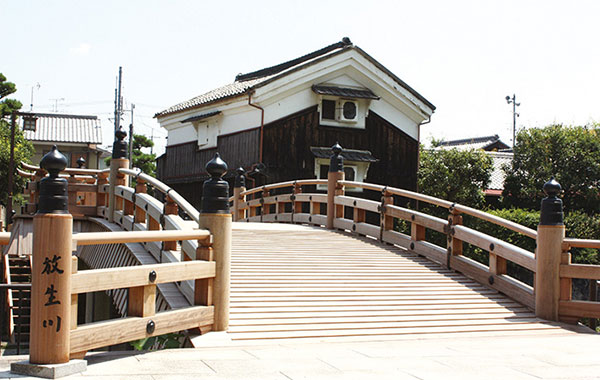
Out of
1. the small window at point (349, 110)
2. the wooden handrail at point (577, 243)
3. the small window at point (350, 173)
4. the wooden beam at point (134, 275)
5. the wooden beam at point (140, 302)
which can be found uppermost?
the small window at point (349, 110)

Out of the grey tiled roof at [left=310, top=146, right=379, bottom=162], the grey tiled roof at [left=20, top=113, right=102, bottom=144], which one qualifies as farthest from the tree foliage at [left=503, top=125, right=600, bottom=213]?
the grey tiled roof at [left=20, top=113, right=102, bottom=144]

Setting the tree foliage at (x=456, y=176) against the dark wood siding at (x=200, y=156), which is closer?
the dark wood siding at (x=200, y=156)

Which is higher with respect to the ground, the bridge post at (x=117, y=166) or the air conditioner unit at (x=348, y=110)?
the air conditioner unit at (x=348, y=110)

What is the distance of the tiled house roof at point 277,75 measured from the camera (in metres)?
22.6

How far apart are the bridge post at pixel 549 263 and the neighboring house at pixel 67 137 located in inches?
1452

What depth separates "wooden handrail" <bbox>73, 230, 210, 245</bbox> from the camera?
4.82 meters

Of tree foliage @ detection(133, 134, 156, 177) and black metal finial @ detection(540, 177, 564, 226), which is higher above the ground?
tree foliage @ detection(133, 134, 156, 177)

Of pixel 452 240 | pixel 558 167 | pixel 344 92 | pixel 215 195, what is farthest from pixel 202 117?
pixel 215 195

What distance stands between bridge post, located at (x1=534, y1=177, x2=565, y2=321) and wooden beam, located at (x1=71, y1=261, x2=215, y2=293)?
415 centimetres

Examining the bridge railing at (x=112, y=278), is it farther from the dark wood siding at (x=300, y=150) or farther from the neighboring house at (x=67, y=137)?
the neighboring house at (x=67, y=137)

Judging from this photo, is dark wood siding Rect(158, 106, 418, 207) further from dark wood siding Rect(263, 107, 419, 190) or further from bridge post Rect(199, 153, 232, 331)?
bridge post Rect(199, 153, 232, 331)

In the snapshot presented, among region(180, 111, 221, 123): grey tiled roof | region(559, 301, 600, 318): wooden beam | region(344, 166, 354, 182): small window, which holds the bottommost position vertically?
region(559, 301, 600, 318): wooden beam

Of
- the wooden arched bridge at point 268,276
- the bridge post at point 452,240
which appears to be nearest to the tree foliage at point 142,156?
the wooden arched bridge at point 268,276

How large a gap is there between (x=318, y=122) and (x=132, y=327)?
18913 mm
